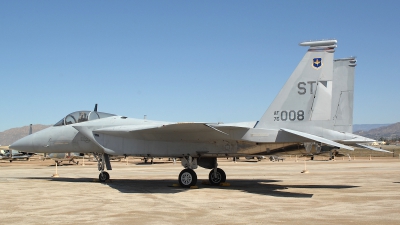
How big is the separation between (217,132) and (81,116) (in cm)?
636

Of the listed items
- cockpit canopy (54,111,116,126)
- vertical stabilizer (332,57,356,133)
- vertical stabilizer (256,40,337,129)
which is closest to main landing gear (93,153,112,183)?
cockpit canopy (54,111,116,126)

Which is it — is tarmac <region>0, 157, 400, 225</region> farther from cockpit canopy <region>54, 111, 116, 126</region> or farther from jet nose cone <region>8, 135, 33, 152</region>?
cockpit canopy <region>54, 111, 116, 126</region>

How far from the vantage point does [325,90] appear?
45.5ft

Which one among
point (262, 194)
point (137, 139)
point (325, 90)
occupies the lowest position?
point (262, 194)

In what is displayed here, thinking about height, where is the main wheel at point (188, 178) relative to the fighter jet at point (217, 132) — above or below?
below

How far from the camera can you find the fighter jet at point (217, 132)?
13891 mm

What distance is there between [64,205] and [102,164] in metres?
6.23

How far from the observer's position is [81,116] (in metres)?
17.3

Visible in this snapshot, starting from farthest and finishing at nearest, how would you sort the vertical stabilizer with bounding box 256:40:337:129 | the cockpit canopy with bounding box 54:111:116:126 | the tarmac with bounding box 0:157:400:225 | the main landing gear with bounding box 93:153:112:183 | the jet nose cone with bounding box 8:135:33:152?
the jet nose cone with bounding box 8:135:33:152
the cockpit canopy with bounding box 54:111:116:126
the main landing gear with bounding box 93:153:112:183
the vertical stabilizer with bounding box 256:40:337:129
the tarmac with bounding box 0:157:400:225

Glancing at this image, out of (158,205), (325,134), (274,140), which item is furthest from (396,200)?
(158,205)

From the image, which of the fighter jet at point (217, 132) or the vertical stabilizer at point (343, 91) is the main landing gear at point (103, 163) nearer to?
the fighter jet at point (217, 132)

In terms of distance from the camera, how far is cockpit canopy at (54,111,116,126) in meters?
17.1

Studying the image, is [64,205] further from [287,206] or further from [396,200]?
[396,200]

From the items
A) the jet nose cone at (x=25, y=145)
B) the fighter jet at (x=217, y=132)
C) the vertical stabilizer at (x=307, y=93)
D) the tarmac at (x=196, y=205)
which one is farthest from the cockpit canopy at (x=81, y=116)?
the vertical stabilizer at (x=307, y=93)
